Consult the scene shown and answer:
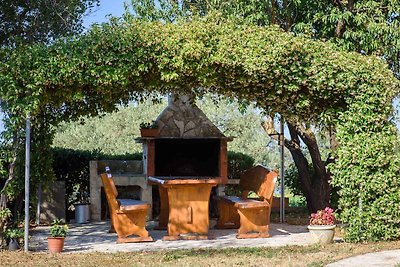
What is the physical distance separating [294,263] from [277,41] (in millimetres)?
3033

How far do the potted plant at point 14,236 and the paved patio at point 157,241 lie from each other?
0.90 feet

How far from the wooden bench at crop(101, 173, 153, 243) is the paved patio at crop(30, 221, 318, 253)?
7.8 inches

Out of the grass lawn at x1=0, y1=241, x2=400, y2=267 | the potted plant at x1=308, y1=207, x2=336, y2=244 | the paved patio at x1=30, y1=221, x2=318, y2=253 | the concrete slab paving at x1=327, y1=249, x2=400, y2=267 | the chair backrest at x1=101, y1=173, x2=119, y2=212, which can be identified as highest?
the chair backrest at x1=101, y1=173, x2=119, y2=212

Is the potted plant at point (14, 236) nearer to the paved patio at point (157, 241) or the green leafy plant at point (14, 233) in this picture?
the green leafy plant at point (14, 233)

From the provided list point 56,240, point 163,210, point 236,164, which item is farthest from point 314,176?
point 56,240

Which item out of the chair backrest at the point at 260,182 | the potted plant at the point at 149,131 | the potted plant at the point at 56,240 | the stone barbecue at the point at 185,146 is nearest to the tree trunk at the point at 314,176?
the stone barbecue at the point at 185,146

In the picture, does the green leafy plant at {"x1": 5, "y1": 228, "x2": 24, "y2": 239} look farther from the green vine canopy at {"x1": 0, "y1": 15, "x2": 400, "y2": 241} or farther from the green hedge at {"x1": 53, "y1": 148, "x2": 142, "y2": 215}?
the green hedge at {"x1": 53, "y1": 148, "x2": 142, "y2": 215}

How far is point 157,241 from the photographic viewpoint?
9602 millimetres

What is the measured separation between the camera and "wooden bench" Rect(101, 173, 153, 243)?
934 centimetres

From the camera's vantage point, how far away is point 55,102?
350 inches

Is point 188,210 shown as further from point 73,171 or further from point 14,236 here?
point 73,171

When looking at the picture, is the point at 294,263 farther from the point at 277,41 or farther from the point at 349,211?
the point at 277,41

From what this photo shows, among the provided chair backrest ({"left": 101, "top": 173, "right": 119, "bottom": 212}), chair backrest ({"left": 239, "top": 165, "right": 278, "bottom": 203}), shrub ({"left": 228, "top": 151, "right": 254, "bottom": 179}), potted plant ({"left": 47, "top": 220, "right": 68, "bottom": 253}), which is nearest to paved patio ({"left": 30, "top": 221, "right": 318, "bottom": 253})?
potted plant ({"left": 47, "top": 220, "right": 68, "bottom": 253})

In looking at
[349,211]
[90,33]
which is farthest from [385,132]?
[90,33]
